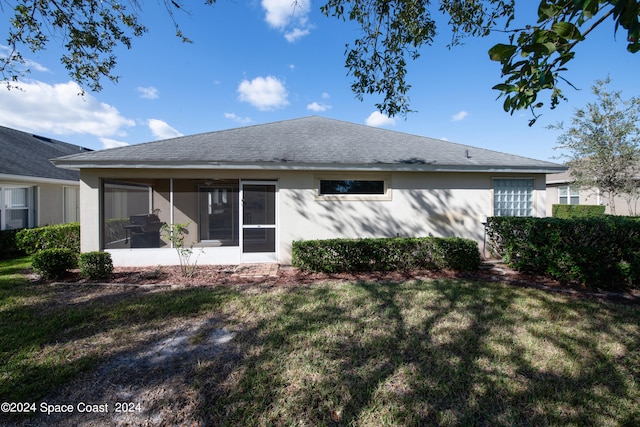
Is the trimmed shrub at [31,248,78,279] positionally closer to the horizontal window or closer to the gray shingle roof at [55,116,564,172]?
the gray shingle roof at [55,116,564,172]

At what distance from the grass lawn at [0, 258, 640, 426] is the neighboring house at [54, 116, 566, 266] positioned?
2645 mm

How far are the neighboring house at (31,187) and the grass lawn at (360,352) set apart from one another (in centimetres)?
782

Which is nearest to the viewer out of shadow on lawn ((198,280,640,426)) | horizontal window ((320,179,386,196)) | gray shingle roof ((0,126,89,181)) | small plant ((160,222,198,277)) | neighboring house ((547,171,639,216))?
shadow on lawn ((198,280,640,426))

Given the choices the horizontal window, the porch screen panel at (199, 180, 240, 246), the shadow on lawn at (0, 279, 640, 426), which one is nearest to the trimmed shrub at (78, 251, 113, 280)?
the shadow on lawn at (0, 279, 640, 426)

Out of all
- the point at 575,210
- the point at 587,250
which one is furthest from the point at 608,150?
the point at 587,250

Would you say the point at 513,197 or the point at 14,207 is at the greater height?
the point at 513,197

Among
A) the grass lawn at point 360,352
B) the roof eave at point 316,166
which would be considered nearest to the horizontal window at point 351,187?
the roof eave at point 316,166

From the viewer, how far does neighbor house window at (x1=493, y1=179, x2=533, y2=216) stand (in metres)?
9.15

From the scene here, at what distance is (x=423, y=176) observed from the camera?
8805mm

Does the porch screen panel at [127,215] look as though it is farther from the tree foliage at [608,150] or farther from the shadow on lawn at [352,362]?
the tree foliage at [608,150]

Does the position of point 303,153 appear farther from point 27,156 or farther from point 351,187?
point 27,156

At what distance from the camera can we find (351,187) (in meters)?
8.59

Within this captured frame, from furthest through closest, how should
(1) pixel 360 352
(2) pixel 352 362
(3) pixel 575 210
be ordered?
(3) pixel 575 210, (1) pixel 360 352, (2) pixel 352 362

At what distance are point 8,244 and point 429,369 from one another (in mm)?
14083
